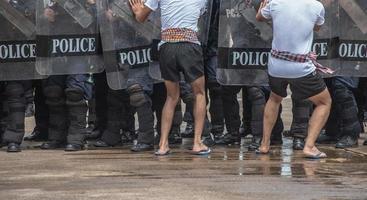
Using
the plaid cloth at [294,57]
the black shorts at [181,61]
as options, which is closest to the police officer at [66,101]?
the black shorts at [181,61]

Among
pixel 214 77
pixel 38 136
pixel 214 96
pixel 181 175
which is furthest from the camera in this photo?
pixel 38 136

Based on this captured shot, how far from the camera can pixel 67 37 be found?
8.56 metres

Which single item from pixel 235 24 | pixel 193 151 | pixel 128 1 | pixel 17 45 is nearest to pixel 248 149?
pixel 193 151

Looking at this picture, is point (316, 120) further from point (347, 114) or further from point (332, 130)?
point (332, 130)

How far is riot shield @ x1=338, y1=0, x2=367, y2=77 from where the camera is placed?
8844 mm

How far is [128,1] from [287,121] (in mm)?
4455

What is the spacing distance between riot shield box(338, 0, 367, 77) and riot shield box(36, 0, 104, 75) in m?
2.83

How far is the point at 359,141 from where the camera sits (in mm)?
9656

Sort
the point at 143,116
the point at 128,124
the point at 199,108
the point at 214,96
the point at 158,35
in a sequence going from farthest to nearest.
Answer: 1. the point at 128,124
2. the point at 214,96
3. the point at 158,35
4. the point at 143,116
5. the point at 199,108

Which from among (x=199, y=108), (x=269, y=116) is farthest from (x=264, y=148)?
(x=199, y=108)

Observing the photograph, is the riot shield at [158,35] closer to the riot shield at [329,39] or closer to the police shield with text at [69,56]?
the police shield with text at [69,56]

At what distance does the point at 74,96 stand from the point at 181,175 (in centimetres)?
210

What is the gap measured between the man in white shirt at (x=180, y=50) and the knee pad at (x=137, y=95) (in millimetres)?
432

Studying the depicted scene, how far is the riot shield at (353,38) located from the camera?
8844 millimetres
